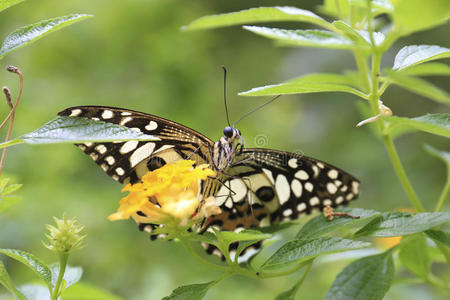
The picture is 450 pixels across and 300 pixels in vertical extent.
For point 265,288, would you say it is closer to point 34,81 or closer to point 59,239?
point 59,239

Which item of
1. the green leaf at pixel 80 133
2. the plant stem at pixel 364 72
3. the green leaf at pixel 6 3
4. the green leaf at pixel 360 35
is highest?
the green leaf at pixel 6 3

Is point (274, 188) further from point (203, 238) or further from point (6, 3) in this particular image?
point (6, 3)

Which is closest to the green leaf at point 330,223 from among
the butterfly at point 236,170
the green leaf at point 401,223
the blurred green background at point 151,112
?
the green leaf at point 401,223

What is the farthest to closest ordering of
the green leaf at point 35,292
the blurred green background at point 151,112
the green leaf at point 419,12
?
the blurred green background at point 151,112
the green leaf at point 35,292
the green leaf at point 419,12

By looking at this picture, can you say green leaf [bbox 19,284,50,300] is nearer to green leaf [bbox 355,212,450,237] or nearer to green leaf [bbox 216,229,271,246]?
green leaf [bbox 216,229,271,246]

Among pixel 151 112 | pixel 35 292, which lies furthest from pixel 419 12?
pixel 151 112

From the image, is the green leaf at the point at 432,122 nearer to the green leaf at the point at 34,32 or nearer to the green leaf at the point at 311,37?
the green leaf at the point at 311,37

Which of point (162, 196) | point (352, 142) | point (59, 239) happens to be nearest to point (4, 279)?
point (59, 239)
